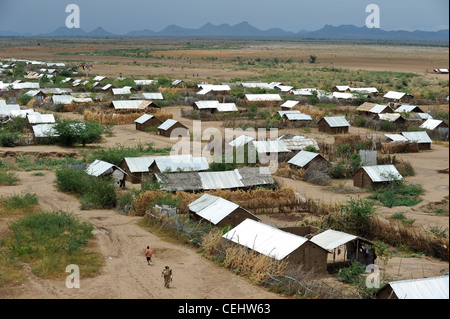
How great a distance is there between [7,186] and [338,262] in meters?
15.9

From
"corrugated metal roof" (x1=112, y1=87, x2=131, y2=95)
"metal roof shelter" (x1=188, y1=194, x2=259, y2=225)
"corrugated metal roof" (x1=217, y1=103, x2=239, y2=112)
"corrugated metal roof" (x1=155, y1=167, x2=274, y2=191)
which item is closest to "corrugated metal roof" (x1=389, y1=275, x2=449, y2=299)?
"metal roof shelter" (x1=188, y1=194, x2=259, y2=225)

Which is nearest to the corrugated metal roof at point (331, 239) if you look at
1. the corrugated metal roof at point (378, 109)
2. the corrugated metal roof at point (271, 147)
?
the corrugated metal roof at point (271, 147)

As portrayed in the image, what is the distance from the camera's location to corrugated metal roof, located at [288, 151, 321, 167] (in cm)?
2898

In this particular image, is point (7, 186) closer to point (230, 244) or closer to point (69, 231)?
point (69, 231)

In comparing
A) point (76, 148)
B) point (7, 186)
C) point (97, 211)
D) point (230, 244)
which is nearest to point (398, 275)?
point (230, 244)

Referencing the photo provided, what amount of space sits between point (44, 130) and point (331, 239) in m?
24.7

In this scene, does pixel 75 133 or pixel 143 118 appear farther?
pixel 143 118

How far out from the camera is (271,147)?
3125cm

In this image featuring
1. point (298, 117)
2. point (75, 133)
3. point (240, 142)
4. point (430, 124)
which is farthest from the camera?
point (298, 117)

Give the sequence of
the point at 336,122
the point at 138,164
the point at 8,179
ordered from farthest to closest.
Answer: the point at 336,122 < the point at 138,164 < the point at 8,179

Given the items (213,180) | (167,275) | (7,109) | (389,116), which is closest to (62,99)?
(7,109)

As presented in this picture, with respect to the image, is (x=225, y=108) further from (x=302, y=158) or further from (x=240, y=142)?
(x=302, y=158)

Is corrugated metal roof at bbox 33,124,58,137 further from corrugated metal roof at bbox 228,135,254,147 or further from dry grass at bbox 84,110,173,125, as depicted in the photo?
corrugated metal roof at bbox 228,135,254,147

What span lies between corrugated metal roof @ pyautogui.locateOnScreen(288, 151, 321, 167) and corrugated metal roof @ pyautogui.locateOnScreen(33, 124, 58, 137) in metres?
14.9
